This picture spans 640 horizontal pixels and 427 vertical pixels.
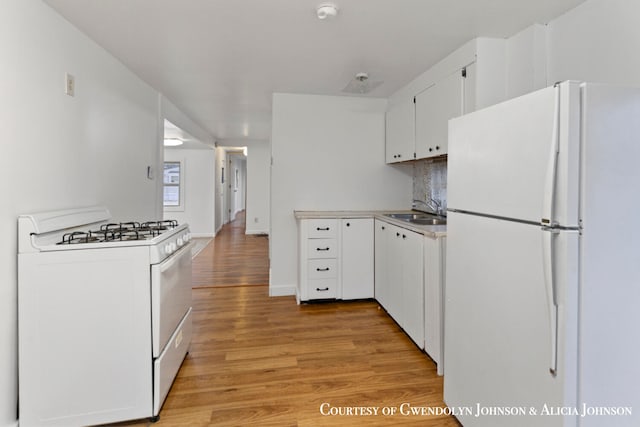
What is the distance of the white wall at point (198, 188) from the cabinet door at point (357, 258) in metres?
4.88

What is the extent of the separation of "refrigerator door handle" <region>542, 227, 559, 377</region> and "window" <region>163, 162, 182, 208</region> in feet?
24.5

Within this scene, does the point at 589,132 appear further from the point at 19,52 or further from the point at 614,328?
the point at 19,52

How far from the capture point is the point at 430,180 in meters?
3.37

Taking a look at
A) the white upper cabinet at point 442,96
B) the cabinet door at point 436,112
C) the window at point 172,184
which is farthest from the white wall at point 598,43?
the window at point 172,184

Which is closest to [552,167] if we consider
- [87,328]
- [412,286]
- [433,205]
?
[412,286]

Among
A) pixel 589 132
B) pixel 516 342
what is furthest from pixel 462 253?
pixel 589 132

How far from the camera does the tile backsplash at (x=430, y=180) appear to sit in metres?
3.11

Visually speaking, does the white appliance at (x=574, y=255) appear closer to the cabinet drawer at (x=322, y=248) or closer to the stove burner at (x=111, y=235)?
the stove burner at (x=111, y=235)

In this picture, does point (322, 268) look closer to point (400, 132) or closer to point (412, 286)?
point (412, 286)

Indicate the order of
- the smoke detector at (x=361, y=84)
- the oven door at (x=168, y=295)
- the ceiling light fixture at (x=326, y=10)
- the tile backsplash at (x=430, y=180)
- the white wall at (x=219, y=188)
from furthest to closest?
the white wall at (x=219, y=188) < the tile backsplash at (x=430, y=180) < the smoke detector at (x=361, y=84) < the ceiling light fixture at (x=326, y=10) < the oven door at (x=168, y=295)

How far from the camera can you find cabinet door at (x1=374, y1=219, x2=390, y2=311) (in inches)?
118

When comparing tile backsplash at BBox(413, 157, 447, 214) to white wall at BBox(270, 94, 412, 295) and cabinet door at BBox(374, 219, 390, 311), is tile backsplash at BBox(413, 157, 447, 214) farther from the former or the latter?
cabinet door at BBox(374, 219, 390, 311)

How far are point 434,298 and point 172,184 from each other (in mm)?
6818

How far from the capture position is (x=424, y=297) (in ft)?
7.41
